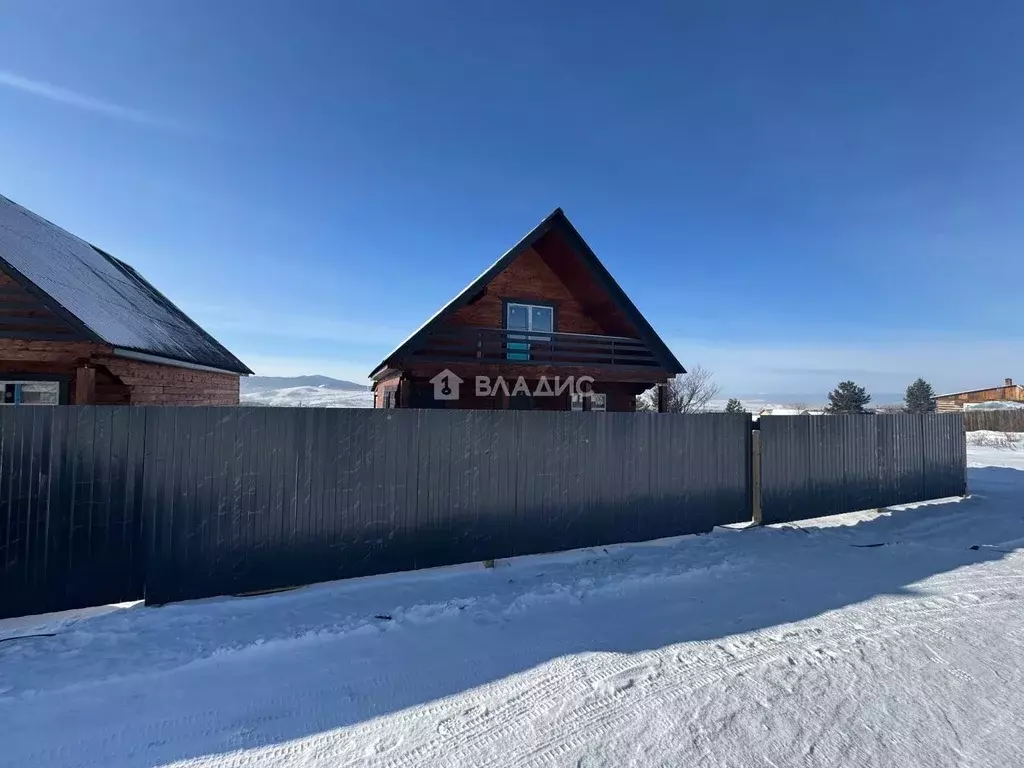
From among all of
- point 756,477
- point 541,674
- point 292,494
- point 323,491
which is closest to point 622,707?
point 541,674

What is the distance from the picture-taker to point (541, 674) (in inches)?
144

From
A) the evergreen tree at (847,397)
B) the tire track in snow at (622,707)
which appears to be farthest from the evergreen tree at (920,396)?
the tire track in snow at (622,707)

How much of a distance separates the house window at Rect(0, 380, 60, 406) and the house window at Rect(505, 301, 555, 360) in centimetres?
942

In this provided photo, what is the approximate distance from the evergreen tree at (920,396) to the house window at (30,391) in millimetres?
64056

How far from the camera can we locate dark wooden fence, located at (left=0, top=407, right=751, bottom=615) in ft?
14.9

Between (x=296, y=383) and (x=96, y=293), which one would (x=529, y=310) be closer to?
(x=96, y=293)

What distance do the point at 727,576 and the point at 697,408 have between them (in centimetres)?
3264

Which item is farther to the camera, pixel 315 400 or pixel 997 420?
pixel 315 400

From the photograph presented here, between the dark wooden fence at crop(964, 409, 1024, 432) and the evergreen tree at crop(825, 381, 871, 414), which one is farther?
the evergreen tree at crop(825, 381, 871, 414)

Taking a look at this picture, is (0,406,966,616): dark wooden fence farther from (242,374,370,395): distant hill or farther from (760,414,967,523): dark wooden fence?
(242,374,370,395): distant hill

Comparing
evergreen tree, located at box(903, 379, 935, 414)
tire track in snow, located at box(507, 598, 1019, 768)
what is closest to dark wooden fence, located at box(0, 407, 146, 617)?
tire track in snow, located at box(507, 598, 1019, 768)

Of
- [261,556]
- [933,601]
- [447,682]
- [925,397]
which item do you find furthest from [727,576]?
[925,397]

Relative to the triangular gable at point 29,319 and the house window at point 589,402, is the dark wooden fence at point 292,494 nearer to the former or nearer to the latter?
the triangular gable at point 29,319

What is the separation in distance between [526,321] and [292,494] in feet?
31.0
